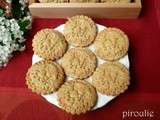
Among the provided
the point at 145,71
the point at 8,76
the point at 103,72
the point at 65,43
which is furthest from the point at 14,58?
the point at 145,71

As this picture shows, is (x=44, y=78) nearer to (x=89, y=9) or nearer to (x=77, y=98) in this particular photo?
(x=77, y=98)

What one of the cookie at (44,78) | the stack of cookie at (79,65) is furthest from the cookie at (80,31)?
the cookie at (44,78)

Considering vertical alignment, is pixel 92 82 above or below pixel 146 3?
below

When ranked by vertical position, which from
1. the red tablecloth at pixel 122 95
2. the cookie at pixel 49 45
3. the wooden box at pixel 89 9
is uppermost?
the wooden box at pixel 89 9

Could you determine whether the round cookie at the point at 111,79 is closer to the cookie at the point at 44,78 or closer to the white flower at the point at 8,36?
the cookie at the point at 44,78

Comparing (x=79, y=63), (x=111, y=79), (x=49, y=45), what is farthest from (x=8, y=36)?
(x=111, y=79)

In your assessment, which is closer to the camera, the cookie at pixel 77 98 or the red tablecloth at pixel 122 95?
the cookie at pixel 77 98

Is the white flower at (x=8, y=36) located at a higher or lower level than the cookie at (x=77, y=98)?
higher

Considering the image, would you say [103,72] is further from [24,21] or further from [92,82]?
[24,21]
